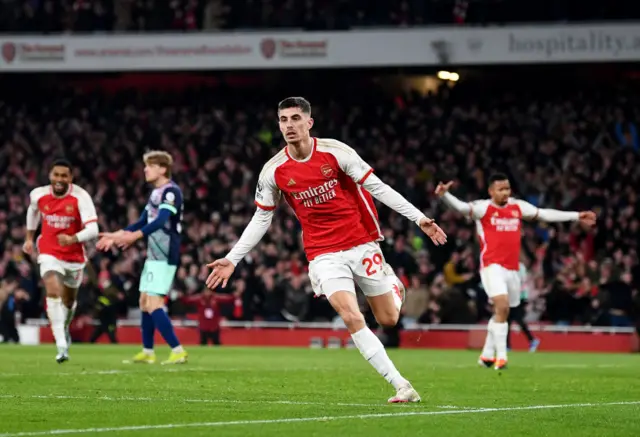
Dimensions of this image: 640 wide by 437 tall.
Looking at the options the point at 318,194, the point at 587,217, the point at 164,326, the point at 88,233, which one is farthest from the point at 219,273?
the point at 587,217

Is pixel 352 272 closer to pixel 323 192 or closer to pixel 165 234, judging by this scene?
pixel 323 192

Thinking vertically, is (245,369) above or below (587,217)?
below

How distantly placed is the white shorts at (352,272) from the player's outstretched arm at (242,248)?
52 centimetres

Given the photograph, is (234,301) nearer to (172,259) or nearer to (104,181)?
(104,181)

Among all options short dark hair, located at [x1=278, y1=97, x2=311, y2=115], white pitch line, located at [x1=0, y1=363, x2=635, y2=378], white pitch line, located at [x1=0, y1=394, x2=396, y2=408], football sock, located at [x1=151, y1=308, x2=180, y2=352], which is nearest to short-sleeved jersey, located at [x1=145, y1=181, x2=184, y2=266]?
football sock, located at [x1=151, y1=308, x2=180, y2=352]

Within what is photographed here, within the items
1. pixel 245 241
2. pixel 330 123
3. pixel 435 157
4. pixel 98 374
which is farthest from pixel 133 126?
pixel 245 241

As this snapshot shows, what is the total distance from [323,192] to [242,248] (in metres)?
0.81

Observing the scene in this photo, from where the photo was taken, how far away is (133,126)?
35.8 m

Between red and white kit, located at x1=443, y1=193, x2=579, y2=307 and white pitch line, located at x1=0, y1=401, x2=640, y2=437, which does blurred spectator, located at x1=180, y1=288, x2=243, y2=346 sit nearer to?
red and white kit, located at x1=443, y1=193, x2=579, y2=307

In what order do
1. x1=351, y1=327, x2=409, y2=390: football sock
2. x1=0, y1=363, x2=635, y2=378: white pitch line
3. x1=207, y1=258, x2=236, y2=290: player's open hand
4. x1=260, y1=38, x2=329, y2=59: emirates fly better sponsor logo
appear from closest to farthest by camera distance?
x1=207, y1=258, x2=236, y2=290: player's open hand → x1=351, y1=327, x2=409, y2=390: football sock → x1=0, y1=363, x2=635, y2=378: white pitch line → x1=260, y1=38, x2=329, y2=59: emirates fly better sponsor logo

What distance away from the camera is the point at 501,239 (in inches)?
668

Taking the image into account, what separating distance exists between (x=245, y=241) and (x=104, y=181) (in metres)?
23.4

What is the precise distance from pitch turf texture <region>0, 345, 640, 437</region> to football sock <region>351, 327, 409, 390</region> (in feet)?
0.82

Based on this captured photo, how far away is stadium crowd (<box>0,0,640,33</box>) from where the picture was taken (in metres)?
31.7
